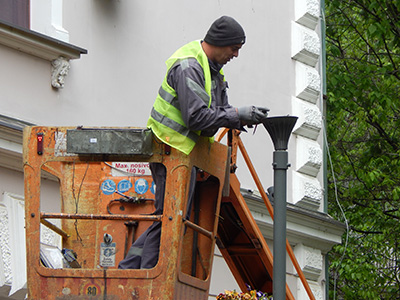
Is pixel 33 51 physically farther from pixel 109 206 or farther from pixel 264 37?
pixel 264 37

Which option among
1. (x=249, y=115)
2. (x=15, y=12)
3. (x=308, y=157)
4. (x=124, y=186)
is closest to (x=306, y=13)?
(x=308, y=157)

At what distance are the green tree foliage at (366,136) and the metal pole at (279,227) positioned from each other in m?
6.72

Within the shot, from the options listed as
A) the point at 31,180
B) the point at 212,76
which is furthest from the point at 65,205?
the point at 212,76

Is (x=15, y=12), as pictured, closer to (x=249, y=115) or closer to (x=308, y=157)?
(x=249, y=115)

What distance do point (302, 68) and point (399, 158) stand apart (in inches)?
142

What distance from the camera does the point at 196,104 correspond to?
5.70 m

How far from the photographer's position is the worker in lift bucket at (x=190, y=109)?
5.75m

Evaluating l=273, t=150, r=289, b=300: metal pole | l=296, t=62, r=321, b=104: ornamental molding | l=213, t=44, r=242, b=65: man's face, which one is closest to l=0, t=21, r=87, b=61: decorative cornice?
l=213, t=44, r=242, b=65: man's face

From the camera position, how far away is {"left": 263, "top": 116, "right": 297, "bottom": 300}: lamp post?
20.5 ft

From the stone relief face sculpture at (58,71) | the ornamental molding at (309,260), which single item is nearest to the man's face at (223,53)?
the stone relief face sculpture at (58,71)

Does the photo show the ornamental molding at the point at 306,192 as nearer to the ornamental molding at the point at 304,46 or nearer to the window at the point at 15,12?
the ornamental molding at the point at 304,46

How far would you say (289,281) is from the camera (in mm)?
10750

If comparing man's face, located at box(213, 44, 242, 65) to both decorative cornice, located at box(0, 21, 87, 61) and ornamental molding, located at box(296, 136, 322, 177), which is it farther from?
ornamental molding, located at box(296, 136, 322, 177)

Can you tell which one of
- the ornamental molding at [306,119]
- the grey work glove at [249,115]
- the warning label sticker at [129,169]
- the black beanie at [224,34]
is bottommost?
the grey work glove at [249,115]
